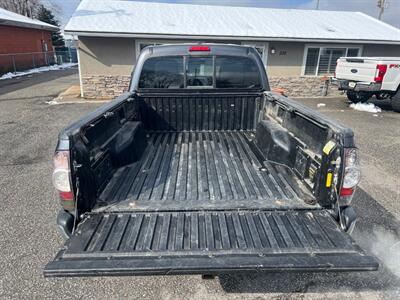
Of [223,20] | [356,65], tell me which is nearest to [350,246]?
[356,65]

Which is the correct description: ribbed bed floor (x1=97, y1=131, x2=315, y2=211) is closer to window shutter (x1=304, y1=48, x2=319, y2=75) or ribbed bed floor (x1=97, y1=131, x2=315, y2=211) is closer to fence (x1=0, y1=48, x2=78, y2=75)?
window shutter (x1=304, y1=48, x2=319, y2=75)

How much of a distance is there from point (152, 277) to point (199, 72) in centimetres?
291

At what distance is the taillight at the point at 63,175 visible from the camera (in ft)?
6.54

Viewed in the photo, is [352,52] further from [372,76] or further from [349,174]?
[349,174]

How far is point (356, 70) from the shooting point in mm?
9812

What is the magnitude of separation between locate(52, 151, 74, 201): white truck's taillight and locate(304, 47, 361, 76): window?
13.3 m

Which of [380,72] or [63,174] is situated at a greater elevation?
[380,72]

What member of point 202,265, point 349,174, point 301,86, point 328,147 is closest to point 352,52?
point 301,86

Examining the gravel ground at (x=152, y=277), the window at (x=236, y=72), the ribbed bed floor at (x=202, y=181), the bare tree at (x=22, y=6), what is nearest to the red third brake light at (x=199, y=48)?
the window at (x=236, y=72)

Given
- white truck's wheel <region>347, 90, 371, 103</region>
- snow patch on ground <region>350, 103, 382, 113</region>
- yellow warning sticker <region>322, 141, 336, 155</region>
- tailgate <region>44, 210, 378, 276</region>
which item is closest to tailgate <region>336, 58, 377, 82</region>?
white truck's wheel <region>347, 90, 371, 103</region>

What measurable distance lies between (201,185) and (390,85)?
1000 centimetres

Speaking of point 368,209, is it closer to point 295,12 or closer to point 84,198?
point 84,198

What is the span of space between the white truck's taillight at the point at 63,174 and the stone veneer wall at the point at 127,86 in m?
9.97

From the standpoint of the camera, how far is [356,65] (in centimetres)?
Answer: 977
